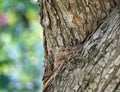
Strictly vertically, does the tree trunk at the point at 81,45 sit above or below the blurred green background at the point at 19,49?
below

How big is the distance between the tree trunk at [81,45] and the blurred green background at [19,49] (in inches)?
93.0

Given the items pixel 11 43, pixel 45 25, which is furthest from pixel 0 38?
pixel 45 25

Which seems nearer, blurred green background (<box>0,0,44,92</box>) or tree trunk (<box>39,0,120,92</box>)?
tree trunk (<box>39,0,120,92</box>)

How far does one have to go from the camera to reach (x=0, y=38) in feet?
14.7

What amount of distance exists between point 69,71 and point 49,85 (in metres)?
0.13

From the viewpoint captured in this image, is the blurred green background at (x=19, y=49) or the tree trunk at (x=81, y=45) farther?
the blurred green background at (x=19, y=49)

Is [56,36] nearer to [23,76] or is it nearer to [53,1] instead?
[53,1]

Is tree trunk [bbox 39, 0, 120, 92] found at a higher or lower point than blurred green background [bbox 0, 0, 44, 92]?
lower

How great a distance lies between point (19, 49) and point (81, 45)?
2.85 m

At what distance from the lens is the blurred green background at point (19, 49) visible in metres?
4.06

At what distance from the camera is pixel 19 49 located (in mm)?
4340

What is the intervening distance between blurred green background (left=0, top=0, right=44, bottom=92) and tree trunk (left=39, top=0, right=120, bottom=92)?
7.75ft

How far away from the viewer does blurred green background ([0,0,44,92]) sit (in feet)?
13.3

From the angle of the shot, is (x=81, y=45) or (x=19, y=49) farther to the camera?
(x=19, y=49)
